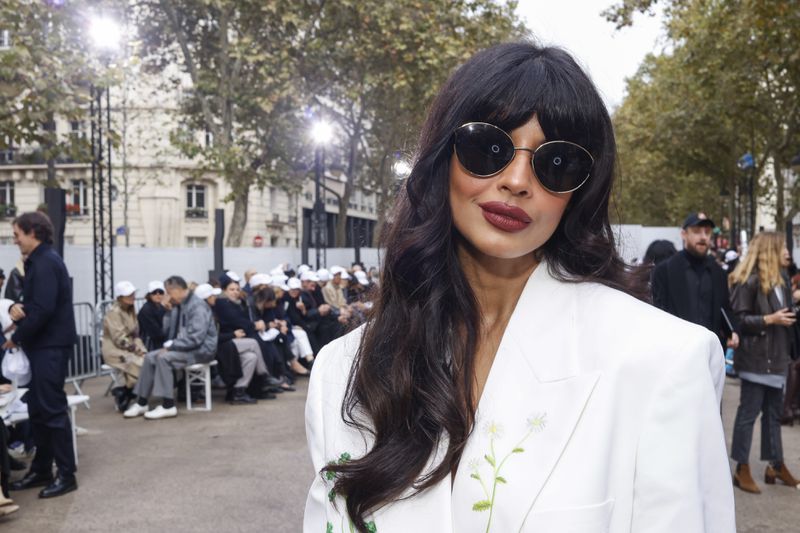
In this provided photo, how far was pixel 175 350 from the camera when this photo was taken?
9.81 meters

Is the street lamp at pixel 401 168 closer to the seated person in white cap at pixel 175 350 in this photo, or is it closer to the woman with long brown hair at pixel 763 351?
the woman with long brown hair at pixel 763 351

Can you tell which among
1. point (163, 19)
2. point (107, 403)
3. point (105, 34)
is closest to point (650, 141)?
point (163, 19)

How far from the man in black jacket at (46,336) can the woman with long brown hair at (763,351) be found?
522cm

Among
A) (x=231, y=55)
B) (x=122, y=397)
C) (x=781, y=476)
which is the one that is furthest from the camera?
(x=231, y=55)

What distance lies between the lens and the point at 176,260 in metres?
17.4

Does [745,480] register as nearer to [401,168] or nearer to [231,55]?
[401,168]

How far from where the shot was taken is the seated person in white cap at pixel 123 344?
9.87 metres

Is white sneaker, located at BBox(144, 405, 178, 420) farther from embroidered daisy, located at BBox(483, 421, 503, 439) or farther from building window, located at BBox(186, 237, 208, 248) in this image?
building window, located at BBox(186, 237, 208, 248)

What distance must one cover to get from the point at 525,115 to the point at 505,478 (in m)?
0.67

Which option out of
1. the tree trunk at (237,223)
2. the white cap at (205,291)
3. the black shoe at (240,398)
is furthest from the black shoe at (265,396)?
the tree trunk at (237,223)

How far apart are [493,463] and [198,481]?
5802 mm

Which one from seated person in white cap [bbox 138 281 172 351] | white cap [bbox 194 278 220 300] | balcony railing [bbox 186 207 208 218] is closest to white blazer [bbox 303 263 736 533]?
seated person in white cap [bbox 138 281 172 351]

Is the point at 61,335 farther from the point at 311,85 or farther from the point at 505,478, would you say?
the point at 311,85

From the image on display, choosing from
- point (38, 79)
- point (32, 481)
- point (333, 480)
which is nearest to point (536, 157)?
point (333, 480)
